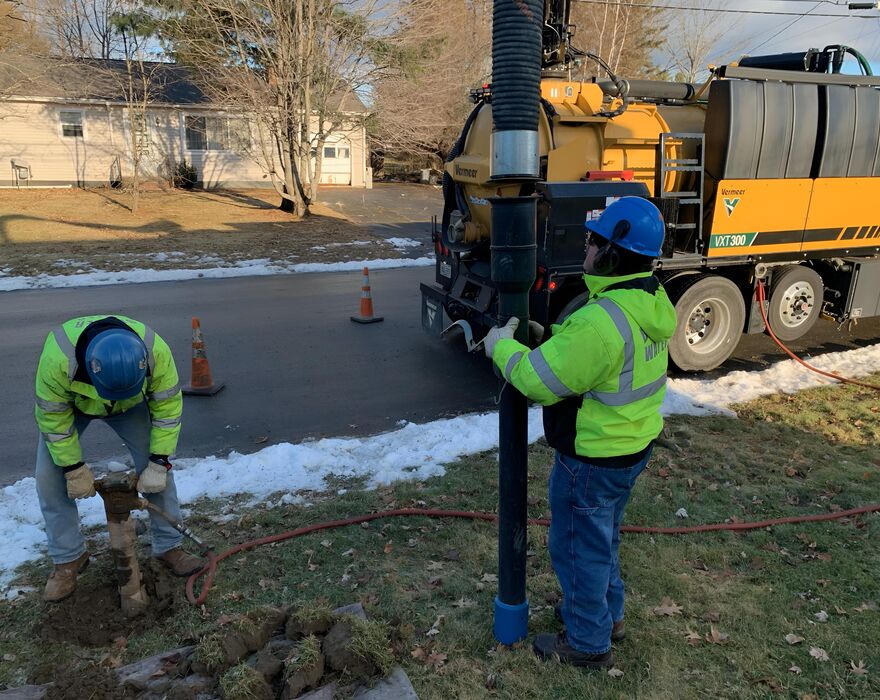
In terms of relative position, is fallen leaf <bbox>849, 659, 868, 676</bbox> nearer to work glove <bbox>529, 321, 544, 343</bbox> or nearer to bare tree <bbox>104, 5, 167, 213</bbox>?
work glove <bbox>529, 321, 544, 343</bbox>

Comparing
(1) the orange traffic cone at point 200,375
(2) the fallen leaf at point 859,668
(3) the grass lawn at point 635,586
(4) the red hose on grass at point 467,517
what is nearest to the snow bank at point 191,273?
(1) the orange traffic cone at point 200,375

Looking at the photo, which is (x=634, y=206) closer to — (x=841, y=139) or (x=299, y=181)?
(x=841, y=139)

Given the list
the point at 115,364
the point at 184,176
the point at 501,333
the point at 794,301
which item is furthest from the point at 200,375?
the point at 184,176

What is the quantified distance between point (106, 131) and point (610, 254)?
100ft

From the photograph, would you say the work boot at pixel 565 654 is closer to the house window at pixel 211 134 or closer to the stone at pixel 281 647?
the stone at pixel 281 647

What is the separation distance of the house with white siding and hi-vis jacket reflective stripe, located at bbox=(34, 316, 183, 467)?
78.0ft

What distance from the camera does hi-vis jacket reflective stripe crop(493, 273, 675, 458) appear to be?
2674mm

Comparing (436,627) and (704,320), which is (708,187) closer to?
(704,320)

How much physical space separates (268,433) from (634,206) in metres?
4.62

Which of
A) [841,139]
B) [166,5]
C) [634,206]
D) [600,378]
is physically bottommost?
[600,378]

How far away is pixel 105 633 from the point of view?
140 inches

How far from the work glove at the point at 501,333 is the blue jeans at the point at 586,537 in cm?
58

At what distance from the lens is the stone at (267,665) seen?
118 inches

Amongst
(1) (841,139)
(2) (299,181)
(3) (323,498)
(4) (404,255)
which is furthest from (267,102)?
(3) (323,498)
